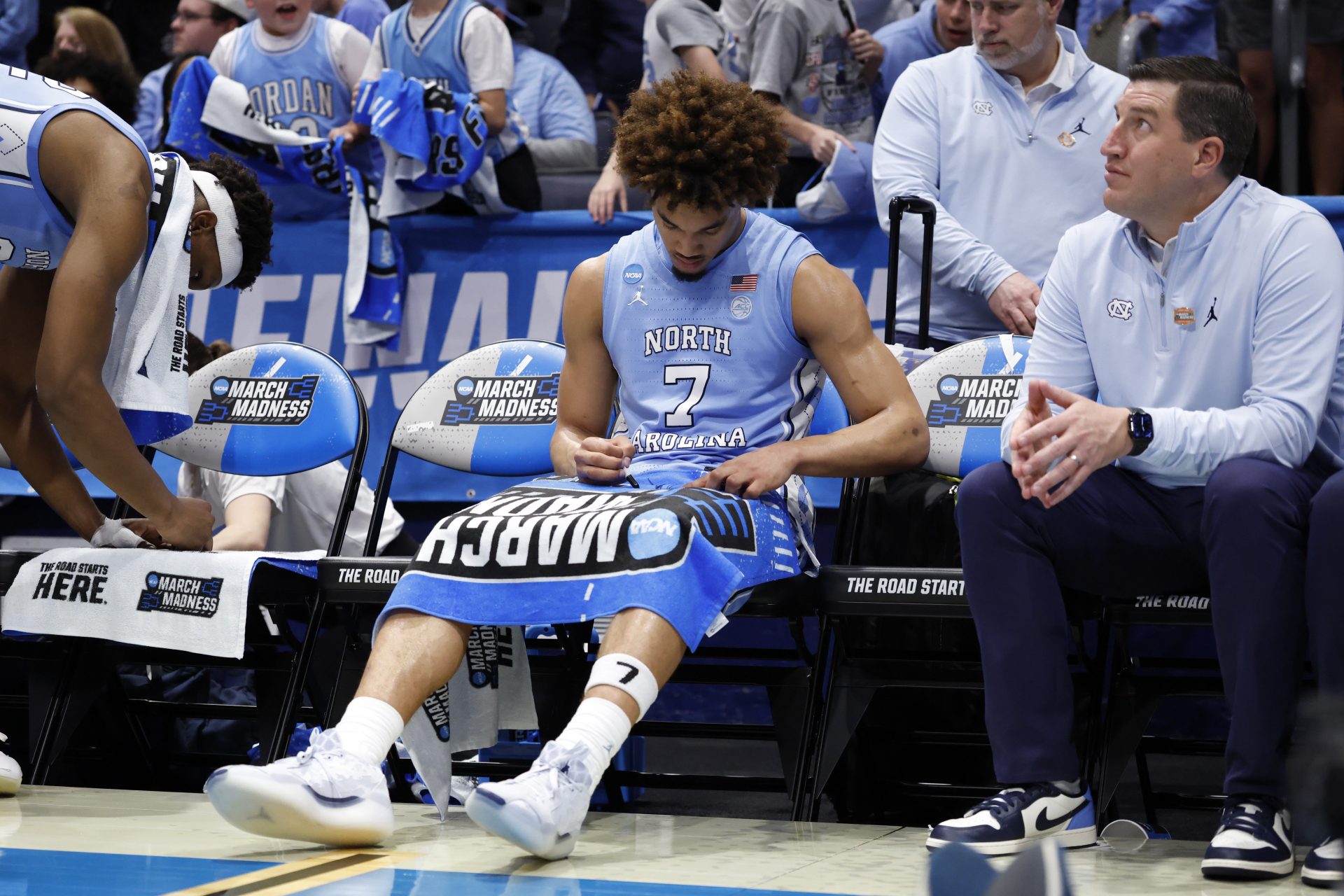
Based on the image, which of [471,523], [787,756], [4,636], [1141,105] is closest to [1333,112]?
[1141,105]

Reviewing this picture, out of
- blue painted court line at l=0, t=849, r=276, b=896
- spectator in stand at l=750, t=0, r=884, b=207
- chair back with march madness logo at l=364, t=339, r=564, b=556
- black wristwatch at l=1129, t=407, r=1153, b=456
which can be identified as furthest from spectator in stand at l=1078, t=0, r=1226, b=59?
blue painted court line at l=0, t=849, r=276, b=896

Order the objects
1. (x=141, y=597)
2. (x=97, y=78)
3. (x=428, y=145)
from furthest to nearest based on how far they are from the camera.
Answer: (x=97, y=78) < (x=428, y=145) < (x=141, y=597)

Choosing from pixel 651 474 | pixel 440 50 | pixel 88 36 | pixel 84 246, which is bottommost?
pixel 651 474

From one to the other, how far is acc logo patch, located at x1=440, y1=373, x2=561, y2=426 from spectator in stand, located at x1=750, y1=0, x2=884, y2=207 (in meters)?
1.59

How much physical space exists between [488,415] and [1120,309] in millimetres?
1795

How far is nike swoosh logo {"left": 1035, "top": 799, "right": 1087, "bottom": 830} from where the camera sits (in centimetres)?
272

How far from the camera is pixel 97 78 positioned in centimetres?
543

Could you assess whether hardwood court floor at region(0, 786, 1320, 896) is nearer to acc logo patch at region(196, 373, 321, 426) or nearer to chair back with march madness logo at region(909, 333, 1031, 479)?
chair back with march madness logo at region(909, 333, 1031, 479)

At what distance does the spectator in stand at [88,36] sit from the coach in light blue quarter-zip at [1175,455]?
430cm

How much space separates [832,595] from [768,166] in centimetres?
97

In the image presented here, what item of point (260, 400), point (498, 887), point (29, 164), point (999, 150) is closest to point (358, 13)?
point (260, 400)

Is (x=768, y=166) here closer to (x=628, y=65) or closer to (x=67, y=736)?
(x=67, y=736)

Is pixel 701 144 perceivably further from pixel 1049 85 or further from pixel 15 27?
pixel 15 27

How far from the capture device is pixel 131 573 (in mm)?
3629
